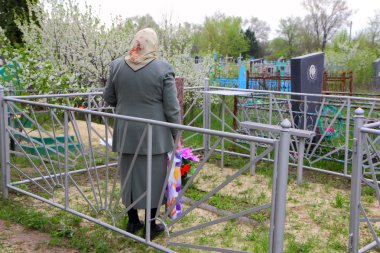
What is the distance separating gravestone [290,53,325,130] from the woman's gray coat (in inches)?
135

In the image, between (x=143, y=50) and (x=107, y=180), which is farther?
(x=107, y=180)

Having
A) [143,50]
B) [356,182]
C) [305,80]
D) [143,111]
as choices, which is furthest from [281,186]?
[305,80]

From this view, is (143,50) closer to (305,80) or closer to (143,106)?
(143,106)

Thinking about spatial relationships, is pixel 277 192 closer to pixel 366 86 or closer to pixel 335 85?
pixel 335 85

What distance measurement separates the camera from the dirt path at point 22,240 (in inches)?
131

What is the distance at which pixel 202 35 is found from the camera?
49.0 metres

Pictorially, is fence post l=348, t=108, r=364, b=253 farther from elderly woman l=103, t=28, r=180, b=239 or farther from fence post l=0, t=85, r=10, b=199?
fence post l=0, t=85, r=10, b=199

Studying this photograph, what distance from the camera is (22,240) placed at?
3496 millimetres

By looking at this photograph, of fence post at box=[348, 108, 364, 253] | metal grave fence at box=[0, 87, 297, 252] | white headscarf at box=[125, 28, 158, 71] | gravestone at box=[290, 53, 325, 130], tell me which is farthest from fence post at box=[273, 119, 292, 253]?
gravestone at box=[290, 53, 325, 130]

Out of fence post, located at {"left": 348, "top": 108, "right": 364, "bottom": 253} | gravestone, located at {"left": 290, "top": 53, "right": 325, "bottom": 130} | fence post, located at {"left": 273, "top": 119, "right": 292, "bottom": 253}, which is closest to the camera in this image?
fence post, located at {"left": 273, "top": 119, "right": 292, "bottom": 253}

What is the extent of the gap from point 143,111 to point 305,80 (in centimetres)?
393

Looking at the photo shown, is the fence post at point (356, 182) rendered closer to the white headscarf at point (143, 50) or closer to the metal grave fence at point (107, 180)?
the metal grave fence at point (107, 180)

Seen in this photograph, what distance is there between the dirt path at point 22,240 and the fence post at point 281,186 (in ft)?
5.64

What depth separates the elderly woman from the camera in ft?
10.2
